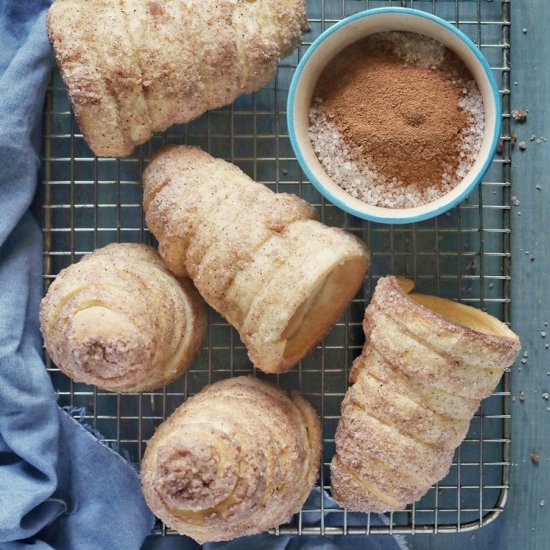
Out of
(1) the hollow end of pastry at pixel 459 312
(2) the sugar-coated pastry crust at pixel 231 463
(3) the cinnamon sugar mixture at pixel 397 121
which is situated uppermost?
(3) the cinnamon sugar mixture at pixel 397 121

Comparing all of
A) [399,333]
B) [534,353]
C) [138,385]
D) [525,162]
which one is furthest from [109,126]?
[534,353]

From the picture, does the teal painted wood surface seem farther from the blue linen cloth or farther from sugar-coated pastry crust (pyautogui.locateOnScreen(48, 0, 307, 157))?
the blue linen cloth

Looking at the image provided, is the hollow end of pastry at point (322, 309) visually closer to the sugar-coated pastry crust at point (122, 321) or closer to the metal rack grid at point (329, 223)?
the metal rack grid at point (329, 223)

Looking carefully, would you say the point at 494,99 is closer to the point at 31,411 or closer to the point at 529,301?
the point at 529,301

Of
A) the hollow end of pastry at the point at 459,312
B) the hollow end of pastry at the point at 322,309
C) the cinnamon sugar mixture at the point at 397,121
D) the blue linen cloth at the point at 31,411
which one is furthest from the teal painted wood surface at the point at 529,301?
the blue linen cloth at the point at 31,411

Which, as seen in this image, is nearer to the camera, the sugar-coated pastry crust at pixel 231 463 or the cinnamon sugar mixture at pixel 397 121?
the sugar-coated pastry crust at pixel 231 463

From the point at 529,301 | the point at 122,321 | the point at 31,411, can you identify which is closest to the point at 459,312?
the point at 529,301

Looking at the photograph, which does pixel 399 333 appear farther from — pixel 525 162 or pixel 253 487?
pixel 525 162
